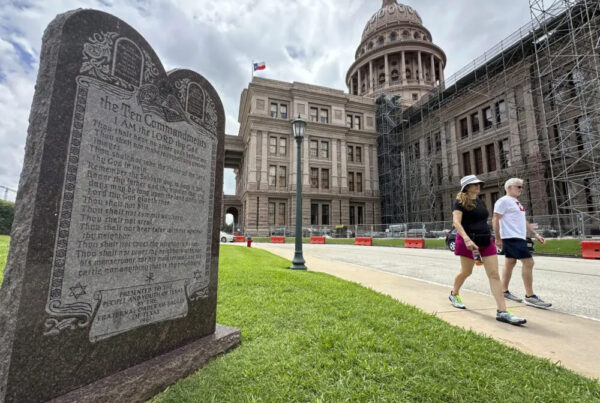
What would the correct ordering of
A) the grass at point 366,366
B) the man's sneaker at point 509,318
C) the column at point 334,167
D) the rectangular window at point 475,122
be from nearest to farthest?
the grass at point 366,366 < the man's sneaker at point 509,318 < the rectangular window at point 475,122 < the column at point 334,167

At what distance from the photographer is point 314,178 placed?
39469 mm

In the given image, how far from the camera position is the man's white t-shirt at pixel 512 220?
Answer: 4.41 meters

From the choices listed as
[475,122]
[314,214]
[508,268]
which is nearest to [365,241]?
[314,214]

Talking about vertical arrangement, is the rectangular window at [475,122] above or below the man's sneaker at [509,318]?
above

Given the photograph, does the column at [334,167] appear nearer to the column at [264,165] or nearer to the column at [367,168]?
the column at [367,168]

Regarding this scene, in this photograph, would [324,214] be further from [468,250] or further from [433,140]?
[468,250]

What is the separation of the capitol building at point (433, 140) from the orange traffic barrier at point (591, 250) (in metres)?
6.42

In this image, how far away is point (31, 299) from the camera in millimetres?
1628

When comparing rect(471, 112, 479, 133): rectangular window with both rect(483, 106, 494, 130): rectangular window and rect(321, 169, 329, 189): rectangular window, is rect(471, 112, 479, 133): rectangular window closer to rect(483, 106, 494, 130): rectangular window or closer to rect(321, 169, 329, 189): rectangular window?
rect(483, 106, 494, 130): rectangular window

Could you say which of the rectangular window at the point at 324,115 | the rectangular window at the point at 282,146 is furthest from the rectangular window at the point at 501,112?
the rectangular window at the point at 282,146

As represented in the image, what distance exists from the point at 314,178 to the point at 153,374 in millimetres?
37816

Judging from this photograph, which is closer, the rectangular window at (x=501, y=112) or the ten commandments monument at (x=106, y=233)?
the ten commandments monument at (x=106, y=233)

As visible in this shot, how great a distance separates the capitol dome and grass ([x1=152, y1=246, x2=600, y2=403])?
5574 centimetres

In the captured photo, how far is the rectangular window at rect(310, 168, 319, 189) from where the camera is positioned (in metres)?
39.2
